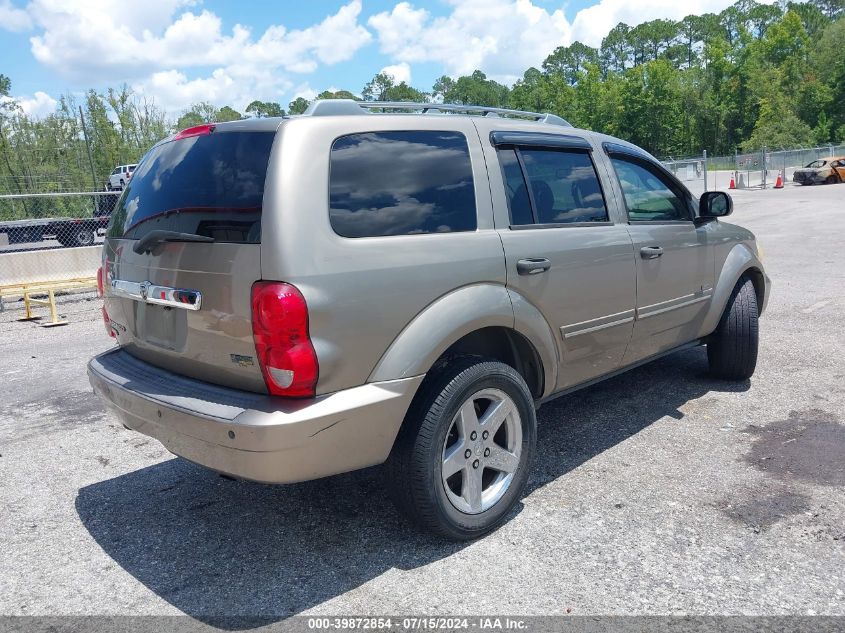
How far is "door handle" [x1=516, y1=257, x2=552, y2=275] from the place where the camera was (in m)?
3.37

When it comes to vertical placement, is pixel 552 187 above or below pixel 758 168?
below

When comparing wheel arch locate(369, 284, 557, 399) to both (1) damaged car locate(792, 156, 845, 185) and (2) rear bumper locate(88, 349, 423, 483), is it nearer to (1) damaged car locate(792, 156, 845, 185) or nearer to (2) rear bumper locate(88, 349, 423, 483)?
(2) rear bumper locate(88, 349, 423, 483)

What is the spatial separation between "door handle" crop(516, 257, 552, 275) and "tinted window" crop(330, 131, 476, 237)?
32cm

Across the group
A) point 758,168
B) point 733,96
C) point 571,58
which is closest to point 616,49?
point 571,58

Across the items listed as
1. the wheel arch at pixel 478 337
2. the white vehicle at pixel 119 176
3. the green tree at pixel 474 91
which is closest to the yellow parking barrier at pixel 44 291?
the wheel arch at pixel 478 337

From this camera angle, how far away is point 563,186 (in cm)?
386

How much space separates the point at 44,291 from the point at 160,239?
Result: 27.3 feet

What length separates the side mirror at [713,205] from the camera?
4785 mm

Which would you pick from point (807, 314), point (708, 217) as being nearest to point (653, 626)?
point (708, 217)

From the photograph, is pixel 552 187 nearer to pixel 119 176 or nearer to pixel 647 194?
pixel 647 194

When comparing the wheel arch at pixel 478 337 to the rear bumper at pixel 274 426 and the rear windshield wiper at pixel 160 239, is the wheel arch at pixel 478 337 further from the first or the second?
the rear windshield wiper at pixel 160 239

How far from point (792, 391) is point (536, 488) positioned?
2568 mm

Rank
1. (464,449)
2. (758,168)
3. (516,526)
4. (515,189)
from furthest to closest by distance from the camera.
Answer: (758,168) → (515,189) → (516,526) → (464,449)

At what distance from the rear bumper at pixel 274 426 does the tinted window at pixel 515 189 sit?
1.09m
